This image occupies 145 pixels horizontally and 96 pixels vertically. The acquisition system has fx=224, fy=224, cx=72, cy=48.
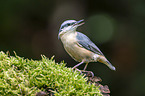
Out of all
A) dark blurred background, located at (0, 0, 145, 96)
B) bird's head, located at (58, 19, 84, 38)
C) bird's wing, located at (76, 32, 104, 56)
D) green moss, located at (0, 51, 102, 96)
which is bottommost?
green moss, located at (0, 51, 102, 96)

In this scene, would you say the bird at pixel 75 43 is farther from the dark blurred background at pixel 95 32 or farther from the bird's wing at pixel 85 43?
the dark blurred background at pixel 95 32

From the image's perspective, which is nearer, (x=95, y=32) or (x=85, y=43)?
(x=85, y=43)

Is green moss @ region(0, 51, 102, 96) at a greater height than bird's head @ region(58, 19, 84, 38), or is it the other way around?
bird's head @ region(58, 19, 84, 38)

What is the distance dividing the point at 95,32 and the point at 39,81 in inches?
127

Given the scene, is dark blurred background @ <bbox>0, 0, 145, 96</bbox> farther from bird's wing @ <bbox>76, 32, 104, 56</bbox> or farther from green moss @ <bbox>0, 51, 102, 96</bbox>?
green moss @ <bbox>0, 51, 102, 96</bbox>

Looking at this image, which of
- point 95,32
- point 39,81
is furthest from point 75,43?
point 95,32

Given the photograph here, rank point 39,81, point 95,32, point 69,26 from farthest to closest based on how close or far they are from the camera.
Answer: point 95,32 → point 69,26 → point 39,81

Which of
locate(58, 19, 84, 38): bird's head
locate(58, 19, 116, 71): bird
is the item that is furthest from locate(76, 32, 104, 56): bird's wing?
locate(58, 19, 84, 38): bird's head

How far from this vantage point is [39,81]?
6.41ft

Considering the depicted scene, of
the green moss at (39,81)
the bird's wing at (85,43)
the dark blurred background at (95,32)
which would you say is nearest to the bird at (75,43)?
the bird's wing at (85,43)

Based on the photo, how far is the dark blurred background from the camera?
4766mm

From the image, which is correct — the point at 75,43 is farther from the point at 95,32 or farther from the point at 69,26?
the point at 95,32

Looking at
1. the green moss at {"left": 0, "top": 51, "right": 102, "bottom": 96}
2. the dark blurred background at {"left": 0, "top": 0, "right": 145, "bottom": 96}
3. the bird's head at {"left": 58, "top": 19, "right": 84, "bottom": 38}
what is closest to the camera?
the green moss at {"left": 0, "top": 51, "right": 102, "bottom": 96}

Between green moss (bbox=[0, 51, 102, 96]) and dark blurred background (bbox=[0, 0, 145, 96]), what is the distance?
263 centimetres
